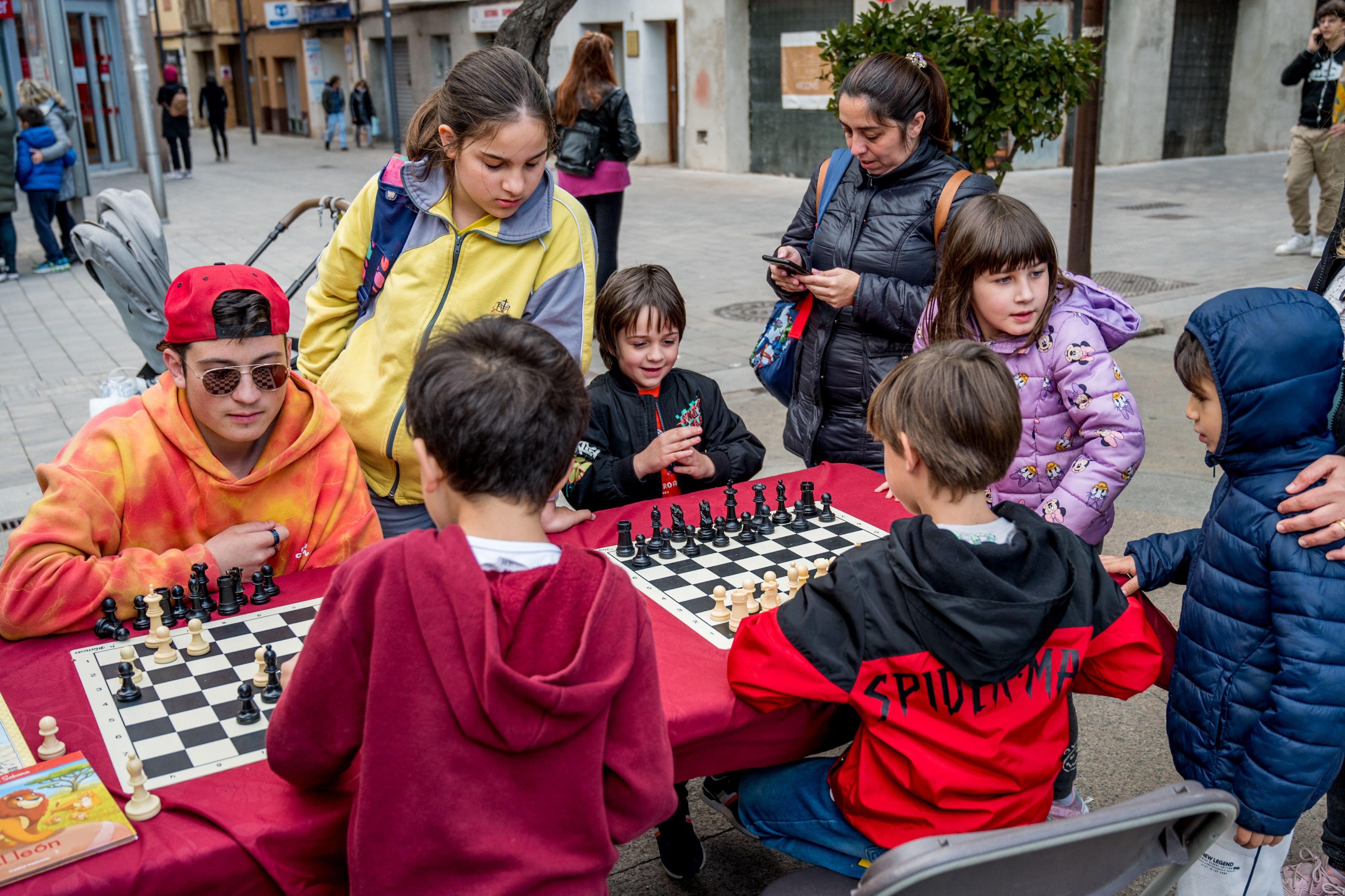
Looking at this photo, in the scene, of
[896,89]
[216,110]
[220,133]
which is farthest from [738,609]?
[220,133]

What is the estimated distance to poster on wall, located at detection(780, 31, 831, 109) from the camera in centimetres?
1772

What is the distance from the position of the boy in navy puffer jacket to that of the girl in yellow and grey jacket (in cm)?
156

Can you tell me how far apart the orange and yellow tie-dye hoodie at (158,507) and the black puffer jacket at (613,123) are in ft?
19.1

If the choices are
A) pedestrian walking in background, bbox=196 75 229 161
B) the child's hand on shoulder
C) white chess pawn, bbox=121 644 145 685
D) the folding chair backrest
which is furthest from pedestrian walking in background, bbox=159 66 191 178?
the folding chair backrest

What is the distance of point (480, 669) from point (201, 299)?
1294 mm

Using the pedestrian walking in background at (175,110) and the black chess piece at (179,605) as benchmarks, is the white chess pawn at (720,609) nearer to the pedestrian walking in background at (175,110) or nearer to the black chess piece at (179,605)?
the black chess piece at (179,605)

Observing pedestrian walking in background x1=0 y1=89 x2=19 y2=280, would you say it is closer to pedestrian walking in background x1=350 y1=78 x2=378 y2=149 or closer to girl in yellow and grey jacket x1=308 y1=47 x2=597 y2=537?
A: girl in yellow and grey jacket x1=308 y1=47 x2=597 y2=537

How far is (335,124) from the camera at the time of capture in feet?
89.5

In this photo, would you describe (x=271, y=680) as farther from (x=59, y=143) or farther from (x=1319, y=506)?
(x=59, y=143)

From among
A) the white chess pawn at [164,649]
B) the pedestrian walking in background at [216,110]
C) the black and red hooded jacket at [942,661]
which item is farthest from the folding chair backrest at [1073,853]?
the pedestrian walking in background at [216,110]

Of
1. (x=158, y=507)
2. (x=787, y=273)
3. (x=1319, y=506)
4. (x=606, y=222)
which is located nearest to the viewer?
(x=1319, y=506)

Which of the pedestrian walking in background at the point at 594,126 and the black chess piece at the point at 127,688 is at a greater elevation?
the pedestrian walking in background at the point at 594,126

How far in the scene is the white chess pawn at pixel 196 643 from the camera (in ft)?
6.92

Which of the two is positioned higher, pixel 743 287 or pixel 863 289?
pixel 863 289
